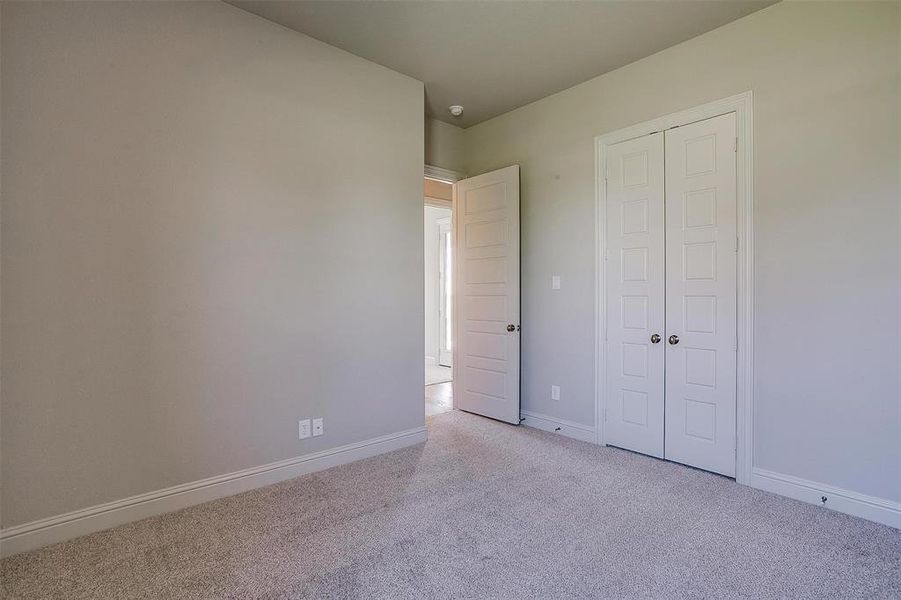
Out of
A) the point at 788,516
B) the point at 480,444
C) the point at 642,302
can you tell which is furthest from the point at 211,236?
the point at 788,516

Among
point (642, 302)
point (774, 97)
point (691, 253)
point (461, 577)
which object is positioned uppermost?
point (774, 97)

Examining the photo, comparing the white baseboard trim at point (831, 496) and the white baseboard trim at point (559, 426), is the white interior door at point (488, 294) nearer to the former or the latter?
the white baseboard trim at point (559, 426)

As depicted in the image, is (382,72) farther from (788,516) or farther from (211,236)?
(788,516)

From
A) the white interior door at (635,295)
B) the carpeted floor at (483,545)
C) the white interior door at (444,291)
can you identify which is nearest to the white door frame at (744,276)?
the carpeted floor at (483,545)

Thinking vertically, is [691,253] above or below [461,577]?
above

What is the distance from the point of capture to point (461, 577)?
188cm

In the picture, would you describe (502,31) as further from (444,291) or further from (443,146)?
(444,291)

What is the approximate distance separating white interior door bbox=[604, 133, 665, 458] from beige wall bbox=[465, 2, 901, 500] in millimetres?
451

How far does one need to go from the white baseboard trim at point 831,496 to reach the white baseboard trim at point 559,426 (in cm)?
116

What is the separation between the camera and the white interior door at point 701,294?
9.37 ft

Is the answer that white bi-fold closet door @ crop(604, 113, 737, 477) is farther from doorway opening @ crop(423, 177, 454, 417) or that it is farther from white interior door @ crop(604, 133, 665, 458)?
doorway opening @ crop(423, 177, 454, 417)

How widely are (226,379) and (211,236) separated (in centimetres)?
85

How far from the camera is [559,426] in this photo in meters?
3.84

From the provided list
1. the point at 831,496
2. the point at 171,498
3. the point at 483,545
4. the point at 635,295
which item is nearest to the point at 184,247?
the point at 171,498
